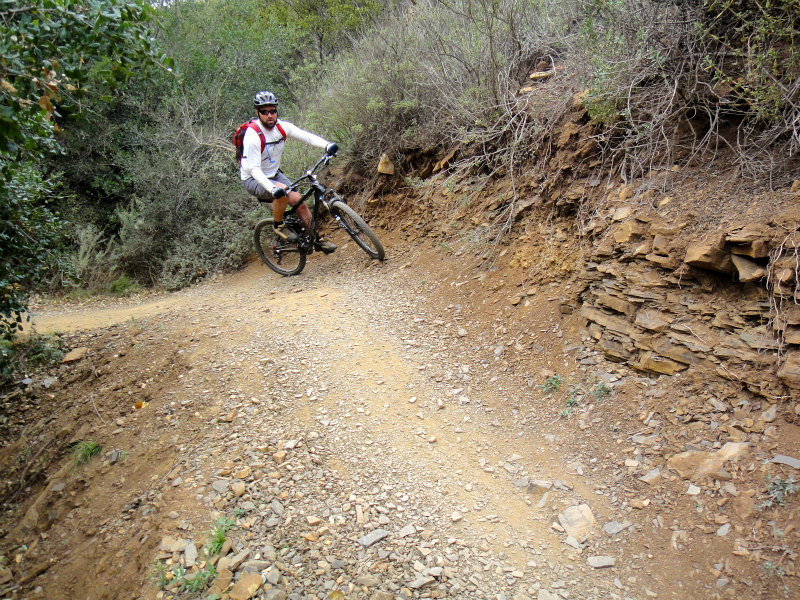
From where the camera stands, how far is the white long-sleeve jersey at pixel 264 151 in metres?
6.23

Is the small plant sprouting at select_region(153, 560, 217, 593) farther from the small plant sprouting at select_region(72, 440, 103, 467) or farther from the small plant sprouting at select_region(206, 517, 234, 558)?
the small plant sprouting at select_region(72, 440, 103, 467)

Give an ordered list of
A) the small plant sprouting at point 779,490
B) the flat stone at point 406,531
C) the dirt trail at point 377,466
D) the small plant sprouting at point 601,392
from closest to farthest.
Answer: the small plant sprouting at point 779,490
the dirt trail at point 377,466
the flat stone at point 406,531
the small plant sprouting at point 601,392

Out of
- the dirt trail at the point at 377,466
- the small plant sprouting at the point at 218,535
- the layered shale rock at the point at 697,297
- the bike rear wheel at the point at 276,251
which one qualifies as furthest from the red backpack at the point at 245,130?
the small plant sprouting at the point at 218,535

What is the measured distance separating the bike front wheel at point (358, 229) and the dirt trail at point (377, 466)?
1.42 meters

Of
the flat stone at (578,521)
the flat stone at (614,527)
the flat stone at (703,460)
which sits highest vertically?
the flat stone at (703,460)

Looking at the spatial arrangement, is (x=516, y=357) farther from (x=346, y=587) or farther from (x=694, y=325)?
(x=346, y=587)

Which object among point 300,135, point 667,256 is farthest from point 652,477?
point 300,135

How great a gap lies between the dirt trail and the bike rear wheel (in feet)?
6.52

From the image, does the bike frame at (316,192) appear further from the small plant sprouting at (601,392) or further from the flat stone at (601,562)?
the flat stone at (601,562)

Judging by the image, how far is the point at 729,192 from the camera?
3719mm

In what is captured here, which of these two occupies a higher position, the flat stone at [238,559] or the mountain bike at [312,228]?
the mountain bike at [312,228]

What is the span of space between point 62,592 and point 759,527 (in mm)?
4045

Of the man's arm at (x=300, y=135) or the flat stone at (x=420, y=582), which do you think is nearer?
the flat stone at (x=420, y=582)

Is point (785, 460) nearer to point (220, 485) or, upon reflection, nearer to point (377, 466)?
point (377, 466)
